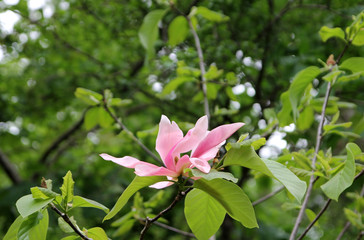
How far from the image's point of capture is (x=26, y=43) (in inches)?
88.7

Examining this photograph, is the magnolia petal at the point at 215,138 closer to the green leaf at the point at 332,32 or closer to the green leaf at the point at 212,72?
the green leaf at the point at 332,32

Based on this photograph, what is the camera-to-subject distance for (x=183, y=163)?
0.45 meters

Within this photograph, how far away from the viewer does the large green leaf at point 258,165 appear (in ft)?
1.38

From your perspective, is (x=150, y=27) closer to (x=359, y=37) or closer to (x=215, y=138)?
(x=359, y=37)

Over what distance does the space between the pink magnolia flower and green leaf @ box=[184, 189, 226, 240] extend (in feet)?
0.22

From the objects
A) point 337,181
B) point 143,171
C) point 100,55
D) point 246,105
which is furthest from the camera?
point 100,55

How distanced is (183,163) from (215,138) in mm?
48

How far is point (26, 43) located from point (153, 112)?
86 centimetres

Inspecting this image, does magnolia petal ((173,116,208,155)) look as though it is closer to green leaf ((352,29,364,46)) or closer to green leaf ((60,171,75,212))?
green leaf ((60,171,75,212))

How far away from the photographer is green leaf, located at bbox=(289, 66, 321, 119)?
73 cm

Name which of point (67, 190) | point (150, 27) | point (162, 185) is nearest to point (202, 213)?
point (162, 185)

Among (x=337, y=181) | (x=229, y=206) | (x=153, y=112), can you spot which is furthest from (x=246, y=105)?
(x=229, y=206)

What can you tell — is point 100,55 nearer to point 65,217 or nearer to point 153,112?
point 153,112

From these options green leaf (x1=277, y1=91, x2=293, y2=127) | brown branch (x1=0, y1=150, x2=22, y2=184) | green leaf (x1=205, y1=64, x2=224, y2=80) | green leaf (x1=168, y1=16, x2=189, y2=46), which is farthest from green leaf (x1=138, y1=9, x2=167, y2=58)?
brown branch (x1=0, y1=150, x2=22, y2=184)
